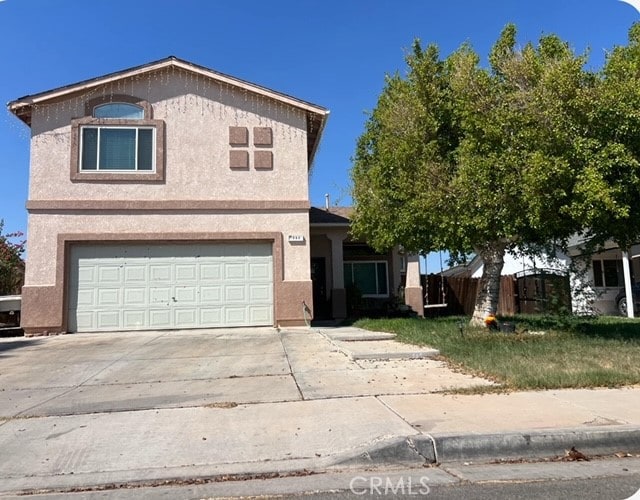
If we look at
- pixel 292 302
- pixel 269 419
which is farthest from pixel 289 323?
pixel 269 419

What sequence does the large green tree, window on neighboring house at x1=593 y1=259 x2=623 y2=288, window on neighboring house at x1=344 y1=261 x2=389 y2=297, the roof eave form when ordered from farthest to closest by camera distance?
window on neighboring house at x1=593 y1=259 x2=623 y2=288 → window on neighboring house at x1=344 y1=261 x2=389 y2=297 → the roof eave → the large green tree

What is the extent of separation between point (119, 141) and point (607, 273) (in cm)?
1931

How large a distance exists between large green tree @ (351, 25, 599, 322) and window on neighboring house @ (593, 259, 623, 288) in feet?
39.0

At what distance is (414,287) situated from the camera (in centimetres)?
1891

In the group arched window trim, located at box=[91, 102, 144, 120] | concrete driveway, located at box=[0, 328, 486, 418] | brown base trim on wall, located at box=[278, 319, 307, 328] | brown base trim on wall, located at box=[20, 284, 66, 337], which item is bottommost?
concrete driveway, located at box=[0, 328, 486, 418]

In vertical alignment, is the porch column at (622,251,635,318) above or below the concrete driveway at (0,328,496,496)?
above

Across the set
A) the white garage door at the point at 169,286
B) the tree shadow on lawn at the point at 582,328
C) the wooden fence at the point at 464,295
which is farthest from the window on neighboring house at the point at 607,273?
the white garage door at the point at 169,286

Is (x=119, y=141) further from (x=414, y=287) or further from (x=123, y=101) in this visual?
(x=414, y=287)

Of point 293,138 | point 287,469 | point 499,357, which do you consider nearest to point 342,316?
point 293,138

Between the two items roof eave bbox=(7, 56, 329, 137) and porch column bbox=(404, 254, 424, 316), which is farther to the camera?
porch column bbox=(404, 254, 424, 316)

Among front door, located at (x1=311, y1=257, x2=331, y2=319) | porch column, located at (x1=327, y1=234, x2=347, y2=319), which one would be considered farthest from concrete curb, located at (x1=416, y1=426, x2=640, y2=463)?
front door, located at (x1=311, y1=257, x2=331, y2=319)

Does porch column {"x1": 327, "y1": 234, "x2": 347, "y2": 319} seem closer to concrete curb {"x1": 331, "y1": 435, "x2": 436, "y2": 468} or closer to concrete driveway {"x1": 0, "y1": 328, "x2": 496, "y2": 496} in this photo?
concrete driveway {"x1": 0, "y1": 328, "x2": 496, "y2": 496}

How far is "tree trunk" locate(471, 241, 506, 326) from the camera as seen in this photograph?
12.8 m

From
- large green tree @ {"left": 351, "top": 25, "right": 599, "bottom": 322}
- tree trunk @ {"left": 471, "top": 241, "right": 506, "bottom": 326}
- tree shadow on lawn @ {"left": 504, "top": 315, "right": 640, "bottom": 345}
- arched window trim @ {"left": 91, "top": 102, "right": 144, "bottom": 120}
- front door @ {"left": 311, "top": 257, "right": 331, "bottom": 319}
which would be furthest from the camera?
front door @ {"left": 311, "top": 257, "right": 331, "bottom": 319}
